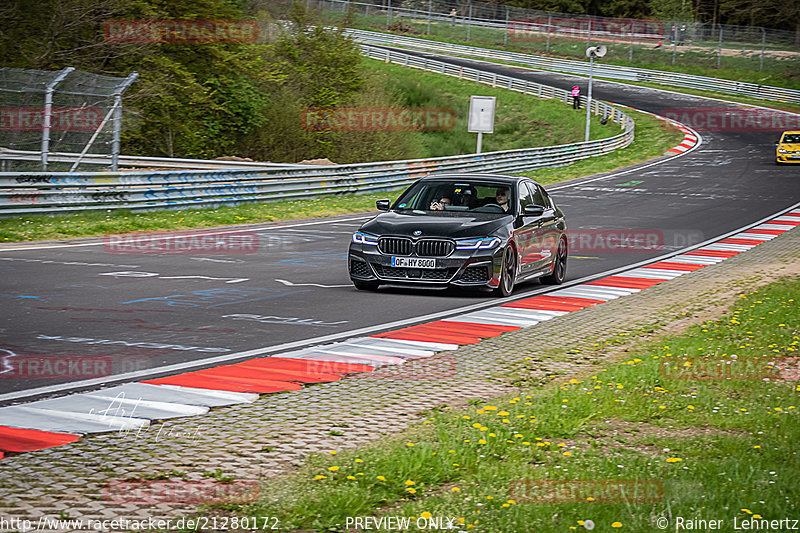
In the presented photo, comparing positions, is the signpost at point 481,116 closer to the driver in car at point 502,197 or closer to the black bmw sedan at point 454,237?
the black bmw sedan at point 454,237

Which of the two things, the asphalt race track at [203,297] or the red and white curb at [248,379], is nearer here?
the red and white curb at [248,379]

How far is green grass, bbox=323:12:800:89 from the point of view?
242ft

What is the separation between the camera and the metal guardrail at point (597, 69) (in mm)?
70562

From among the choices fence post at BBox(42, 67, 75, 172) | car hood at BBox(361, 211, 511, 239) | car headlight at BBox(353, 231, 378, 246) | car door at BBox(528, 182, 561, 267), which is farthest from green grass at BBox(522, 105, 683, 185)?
car headlight at BBox(353, 231, 378, 246)

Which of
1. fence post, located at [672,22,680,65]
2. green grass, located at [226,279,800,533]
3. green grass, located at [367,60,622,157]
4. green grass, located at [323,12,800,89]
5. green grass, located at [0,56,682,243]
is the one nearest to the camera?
green grass, located at [226,279,800,533]

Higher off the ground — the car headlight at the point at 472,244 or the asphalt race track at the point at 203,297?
the car headlight at the point at 472,244

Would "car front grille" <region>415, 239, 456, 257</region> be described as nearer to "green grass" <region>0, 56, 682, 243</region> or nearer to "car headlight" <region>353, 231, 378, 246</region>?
"car headlight" <region>353, 231, 378, 246</region>

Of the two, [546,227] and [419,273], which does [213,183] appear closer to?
[546,227]

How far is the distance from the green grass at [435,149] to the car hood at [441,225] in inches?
331

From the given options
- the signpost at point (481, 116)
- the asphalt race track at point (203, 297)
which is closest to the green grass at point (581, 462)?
the asphalt race track at point (203, 297)

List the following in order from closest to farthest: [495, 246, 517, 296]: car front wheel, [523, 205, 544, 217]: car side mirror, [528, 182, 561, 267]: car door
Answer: [495, 246, 517, 296]: car front wheel, [523, 205, 544, 217]: car side mirror, [528, 182, 561, 267]: car door

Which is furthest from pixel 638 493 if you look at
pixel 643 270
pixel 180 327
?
pixel 643 270

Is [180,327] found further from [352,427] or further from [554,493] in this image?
[554,493]

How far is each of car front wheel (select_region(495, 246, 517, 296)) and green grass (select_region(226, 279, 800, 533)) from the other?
4749 millimetres
